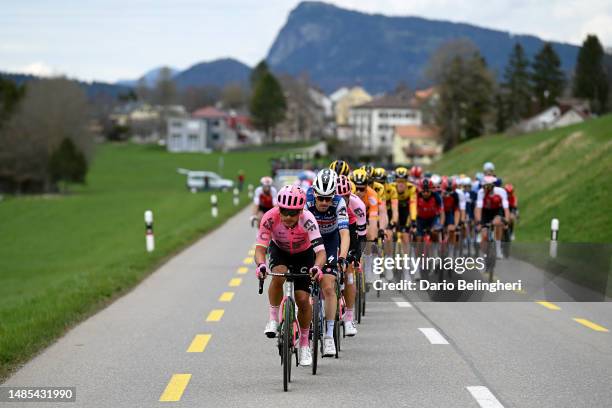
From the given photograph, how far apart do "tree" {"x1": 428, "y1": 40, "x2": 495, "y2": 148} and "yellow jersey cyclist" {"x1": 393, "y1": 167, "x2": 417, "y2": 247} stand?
7845 centimetres

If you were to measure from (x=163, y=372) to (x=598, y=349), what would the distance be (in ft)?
15.2

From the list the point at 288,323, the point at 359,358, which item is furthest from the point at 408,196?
the point at 288,323

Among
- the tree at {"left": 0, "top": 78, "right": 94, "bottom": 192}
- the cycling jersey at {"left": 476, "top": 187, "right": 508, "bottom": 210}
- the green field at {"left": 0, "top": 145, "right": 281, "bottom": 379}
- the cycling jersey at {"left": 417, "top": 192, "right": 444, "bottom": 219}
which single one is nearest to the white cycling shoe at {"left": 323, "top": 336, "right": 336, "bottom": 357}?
the green field at {"left": 0, "top": 145, "right": 281, "bottom": 379}

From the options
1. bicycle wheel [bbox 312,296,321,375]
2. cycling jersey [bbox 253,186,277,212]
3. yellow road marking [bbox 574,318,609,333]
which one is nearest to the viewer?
bicycle wheel [bbox 312,296,321,375]

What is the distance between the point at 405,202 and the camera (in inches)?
643

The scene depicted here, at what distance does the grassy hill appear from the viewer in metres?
25.7

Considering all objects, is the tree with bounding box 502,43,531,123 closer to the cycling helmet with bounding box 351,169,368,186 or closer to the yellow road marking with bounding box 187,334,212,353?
the cycling helmet with bounding box 351,169,368,186

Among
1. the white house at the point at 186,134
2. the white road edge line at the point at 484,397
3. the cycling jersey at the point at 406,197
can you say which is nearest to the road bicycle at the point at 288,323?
the white road edge line at the point at 484,397

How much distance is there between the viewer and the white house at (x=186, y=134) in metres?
176

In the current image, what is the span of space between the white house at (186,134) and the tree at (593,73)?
80.4m

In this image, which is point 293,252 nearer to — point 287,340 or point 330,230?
point 287,340

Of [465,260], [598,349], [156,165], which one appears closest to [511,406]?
[598,349]

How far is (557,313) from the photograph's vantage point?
1323 centimetres

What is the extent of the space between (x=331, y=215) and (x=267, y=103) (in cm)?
16838
